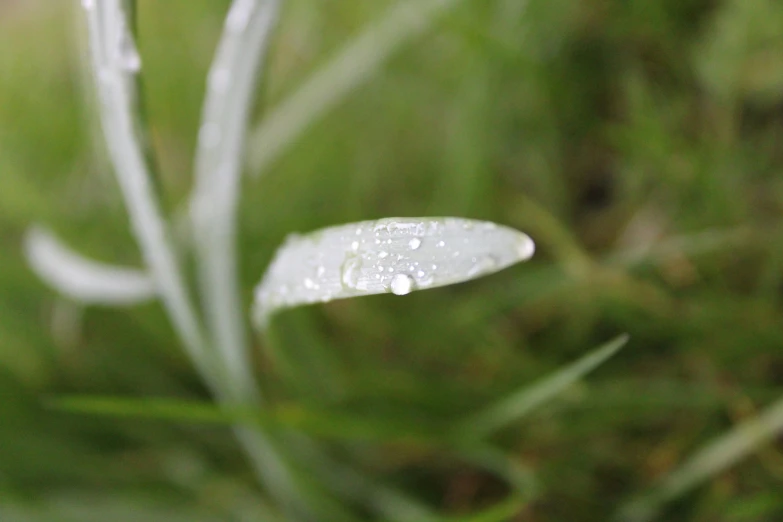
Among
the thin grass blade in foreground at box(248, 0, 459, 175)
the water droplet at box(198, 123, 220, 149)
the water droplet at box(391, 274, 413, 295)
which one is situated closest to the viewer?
the water droplet at box(391, 274, 413, 295)

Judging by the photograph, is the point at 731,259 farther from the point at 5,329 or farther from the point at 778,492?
the point at 5,329

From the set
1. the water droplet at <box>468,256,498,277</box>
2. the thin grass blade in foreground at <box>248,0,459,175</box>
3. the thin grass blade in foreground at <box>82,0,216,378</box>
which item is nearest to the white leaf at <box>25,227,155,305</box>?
the thin grass blade in foreground at <box>82,0,216,378</box>

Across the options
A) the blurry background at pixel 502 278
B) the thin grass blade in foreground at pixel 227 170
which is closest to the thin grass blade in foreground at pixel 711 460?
the blurry background at pixel 502 278

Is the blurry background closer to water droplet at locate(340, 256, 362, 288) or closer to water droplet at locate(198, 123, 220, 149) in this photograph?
water droplet at locate(198, 123, 220, 149)

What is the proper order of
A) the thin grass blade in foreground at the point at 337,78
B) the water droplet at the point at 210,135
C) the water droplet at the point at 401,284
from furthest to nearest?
the thin grass blade in foreground at the point at 337,78, the water droplet at the point at 210,135, the water droplet at the point at 401,284

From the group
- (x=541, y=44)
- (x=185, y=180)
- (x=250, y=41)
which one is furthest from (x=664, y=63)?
(x=185, y=180)

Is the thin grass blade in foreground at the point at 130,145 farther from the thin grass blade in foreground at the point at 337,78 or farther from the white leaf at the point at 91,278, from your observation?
the thin grass blade in foreground at the point at 337,78
